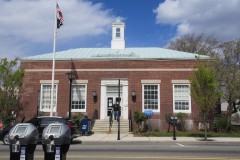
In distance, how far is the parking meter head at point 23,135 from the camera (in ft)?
20.6

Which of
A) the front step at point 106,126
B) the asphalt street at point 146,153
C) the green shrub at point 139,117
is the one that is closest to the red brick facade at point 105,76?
the front step at point 106,126

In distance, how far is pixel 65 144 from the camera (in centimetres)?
644

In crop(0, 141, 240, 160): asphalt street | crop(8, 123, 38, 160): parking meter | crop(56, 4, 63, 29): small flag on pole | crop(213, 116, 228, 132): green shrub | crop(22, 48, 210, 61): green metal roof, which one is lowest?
crop(0, 141, 240, 160): asphalt street

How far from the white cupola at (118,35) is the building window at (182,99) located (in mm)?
8580

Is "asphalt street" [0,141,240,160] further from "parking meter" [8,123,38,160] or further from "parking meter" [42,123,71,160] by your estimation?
"parking meter" [42,123,71,160]

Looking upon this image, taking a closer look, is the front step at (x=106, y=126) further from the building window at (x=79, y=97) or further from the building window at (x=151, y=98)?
the building window at (x=151, y=98)

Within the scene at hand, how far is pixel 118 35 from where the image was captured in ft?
117

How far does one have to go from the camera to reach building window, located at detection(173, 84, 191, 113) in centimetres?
2956

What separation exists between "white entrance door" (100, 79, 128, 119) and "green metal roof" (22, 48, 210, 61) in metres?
2.29

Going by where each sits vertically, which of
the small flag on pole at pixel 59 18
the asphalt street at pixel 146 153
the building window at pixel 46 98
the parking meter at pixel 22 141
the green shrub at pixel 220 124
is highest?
the small flag on pole at pixel 59 18

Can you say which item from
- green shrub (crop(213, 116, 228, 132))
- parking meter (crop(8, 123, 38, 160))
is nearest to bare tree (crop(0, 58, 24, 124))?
green shrub (crop(213, 116, 228, 132))

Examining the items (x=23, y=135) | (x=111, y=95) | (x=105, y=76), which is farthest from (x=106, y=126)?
(x=23, y=135)

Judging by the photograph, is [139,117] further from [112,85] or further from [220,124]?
[220,124]

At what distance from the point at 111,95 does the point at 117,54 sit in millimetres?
4003
